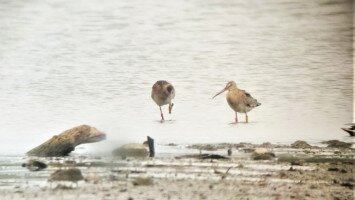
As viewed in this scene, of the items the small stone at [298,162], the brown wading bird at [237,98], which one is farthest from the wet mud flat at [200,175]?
the brown wading bird at [237,98]

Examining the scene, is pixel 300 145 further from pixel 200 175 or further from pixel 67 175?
pixel 67 175

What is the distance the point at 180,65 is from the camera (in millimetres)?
4027

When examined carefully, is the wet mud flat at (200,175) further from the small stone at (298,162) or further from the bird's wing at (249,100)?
the bird's wing at (249,100)

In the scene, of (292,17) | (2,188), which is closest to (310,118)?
(292,17)

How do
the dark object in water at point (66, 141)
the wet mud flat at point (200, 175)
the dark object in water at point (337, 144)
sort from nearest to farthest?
the wet mud flat at point (200, 175) < the dark object in water at point (66, 141) < the dark object in water at point (337, 144)

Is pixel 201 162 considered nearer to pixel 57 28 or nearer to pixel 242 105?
pixel 242 105

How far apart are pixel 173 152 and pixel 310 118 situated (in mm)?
731

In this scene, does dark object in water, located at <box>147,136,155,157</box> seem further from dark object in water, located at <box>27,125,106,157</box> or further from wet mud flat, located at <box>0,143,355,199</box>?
dark object in water, located at <box>27,125,106,157</box>

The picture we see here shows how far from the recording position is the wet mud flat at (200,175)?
12.2 ft

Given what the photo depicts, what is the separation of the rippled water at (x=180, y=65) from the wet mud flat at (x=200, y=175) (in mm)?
85

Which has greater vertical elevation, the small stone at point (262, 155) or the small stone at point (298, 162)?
the small stone at point (262, 155)

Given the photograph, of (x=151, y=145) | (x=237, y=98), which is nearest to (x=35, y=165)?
(x=151, y=145)

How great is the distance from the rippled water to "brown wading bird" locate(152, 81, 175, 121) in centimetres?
3

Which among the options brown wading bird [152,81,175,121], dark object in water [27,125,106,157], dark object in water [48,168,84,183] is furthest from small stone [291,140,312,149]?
dark object in water [48,168,84,183]
